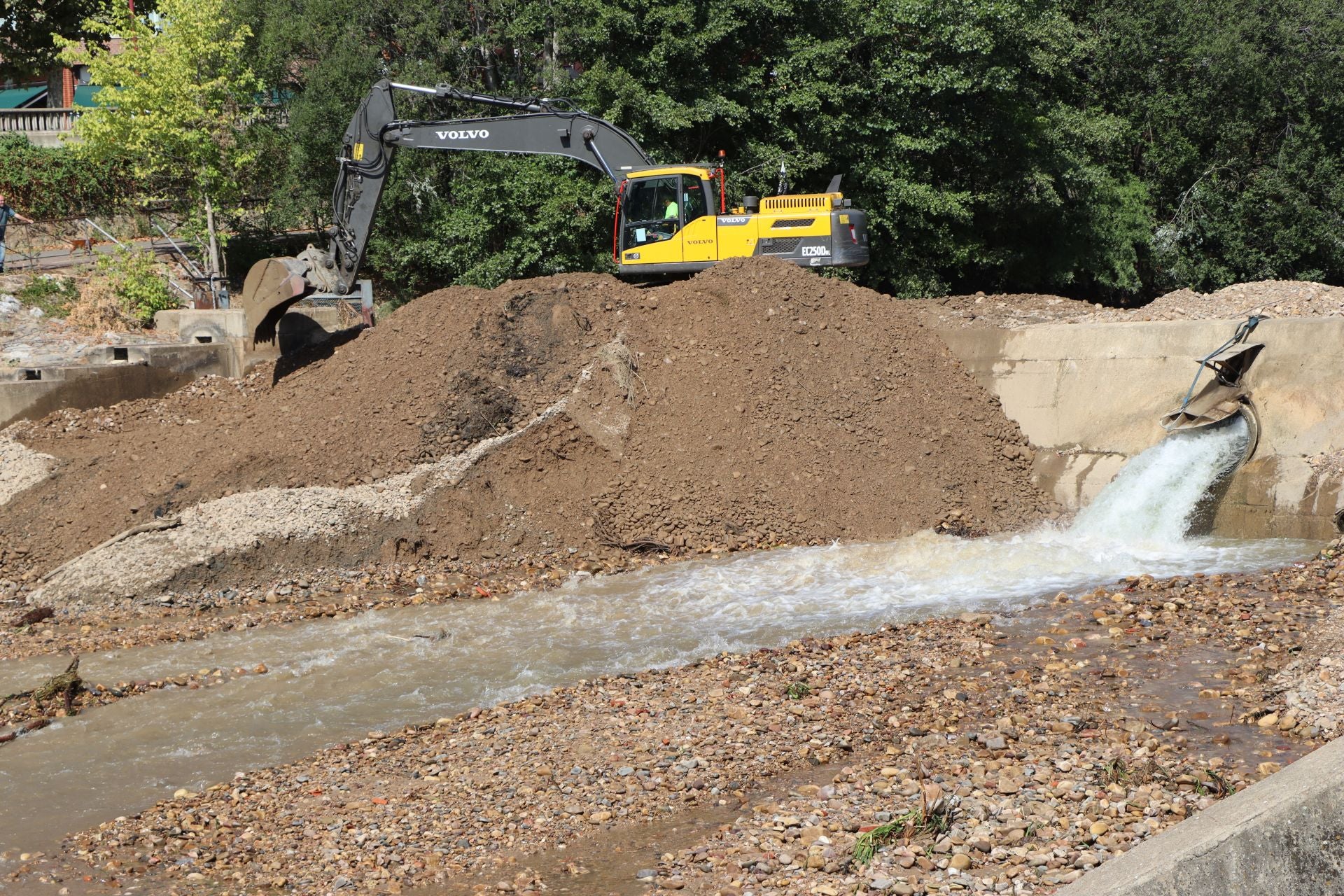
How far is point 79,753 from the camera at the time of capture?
313 inches

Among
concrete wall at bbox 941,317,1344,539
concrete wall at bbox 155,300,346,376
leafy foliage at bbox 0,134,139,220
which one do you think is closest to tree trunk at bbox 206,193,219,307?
leafy foliage at bbox 0,134,139,220

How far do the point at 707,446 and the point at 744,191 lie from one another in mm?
10512

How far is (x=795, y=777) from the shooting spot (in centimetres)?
680

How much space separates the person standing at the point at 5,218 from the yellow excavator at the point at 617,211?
336 inches

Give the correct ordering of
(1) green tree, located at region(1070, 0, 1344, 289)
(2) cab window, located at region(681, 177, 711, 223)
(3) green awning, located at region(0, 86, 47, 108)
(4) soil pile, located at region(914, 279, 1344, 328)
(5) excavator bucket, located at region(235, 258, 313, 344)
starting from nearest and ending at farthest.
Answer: (4) soil pile, located at region(914, 279, 1344, 328) < (5) excavator bucket, located at region(235, 258, 313, 344) < (2) cab window, located at region(681, 177, 711, 223) < (1) green tree, located at region(1070, 0, 1344, 289) < (3) green awning, located at region(0, 86, 47, 108)

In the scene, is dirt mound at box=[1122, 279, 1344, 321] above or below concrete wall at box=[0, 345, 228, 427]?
above

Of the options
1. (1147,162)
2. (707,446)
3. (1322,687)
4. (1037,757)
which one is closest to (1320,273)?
(1147,162)

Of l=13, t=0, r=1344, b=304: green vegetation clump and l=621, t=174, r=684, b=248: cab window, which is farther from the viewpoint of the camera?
l=13, t=0, r=1344, b=304: green vegetation clump

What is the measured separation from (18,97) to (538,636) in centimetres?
4056

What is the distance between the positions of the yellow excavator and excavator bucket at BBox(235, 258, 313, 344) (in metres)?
0.02

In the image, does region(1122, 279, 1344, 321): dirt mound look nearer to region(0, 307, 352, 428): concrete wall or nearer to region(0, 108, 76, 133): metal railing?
region(0, 307, 352, 428): concrete wall

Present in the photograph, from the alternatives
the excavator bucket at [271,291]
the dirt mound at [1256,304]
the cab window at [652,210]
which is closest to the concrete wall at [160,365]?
the excavator bucket at [271,291]

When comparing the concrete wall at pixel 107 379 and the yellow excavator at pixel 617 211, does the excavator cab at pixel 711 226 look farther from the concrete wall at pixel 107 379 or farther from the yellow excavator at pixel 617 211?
the concrete wall at pixel 107 379

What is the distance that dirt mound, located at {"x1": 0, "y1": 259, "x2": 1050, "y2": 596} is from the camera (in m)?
12.8
